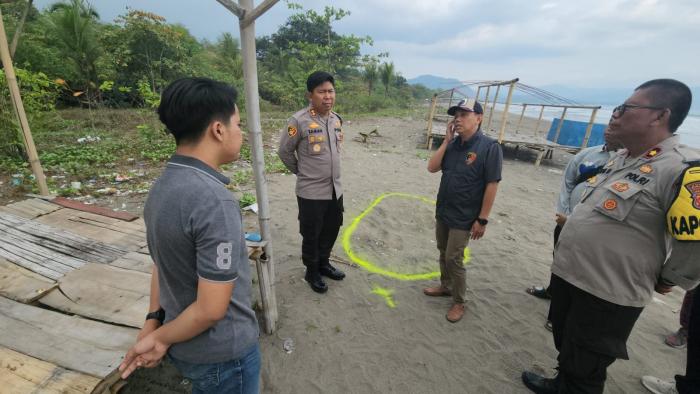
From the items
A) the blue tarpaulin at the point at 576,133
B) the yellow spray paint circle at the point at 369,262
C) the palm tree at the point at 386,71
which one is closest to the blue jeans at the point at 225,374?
the yellow spray paint circle at the point at 369,262

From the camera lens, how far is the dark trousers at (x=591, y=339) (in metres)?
1.76

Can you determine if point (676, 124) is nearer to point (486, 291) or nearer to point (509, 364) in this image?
point (509, 364)

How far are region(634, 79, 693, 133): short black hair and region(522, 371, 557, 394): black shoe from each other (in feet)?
6.22

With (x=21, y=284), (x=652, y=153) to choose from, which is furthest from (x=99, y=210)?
(x=652, y=153)

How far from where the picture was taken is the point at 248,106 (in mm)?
1986

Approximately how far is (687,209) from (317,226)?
2513 millimetres

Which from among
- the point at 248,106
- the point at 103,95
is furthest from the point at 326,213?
the point at 103,95

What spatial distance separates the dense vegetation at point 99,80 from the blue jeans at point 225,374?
169 inches

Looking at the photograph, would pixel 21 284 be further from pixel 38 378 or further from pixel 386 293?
pixel 386 293

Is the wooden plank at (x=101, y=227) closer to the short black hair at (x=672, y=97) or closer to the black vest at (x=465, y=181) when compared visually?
the black vest at (x=465, y=181)

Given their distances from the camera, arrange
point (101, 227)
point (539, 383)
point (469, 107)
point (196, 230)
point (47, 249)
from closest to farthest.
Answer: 1. point (196, 230)
2. point (539, 383)
3. point (469, 107)
4. point (47, 249)
5. point (101, 227)

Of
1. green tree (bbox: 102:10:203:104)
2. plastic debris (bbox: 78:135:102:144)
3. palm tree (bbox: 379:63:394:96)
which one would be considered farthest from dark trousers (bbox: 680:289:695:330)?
palm tree (bbox: 379:63:394:96)

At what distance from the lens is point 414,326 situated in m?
2.95

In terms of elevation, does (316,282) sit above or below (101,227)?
below
